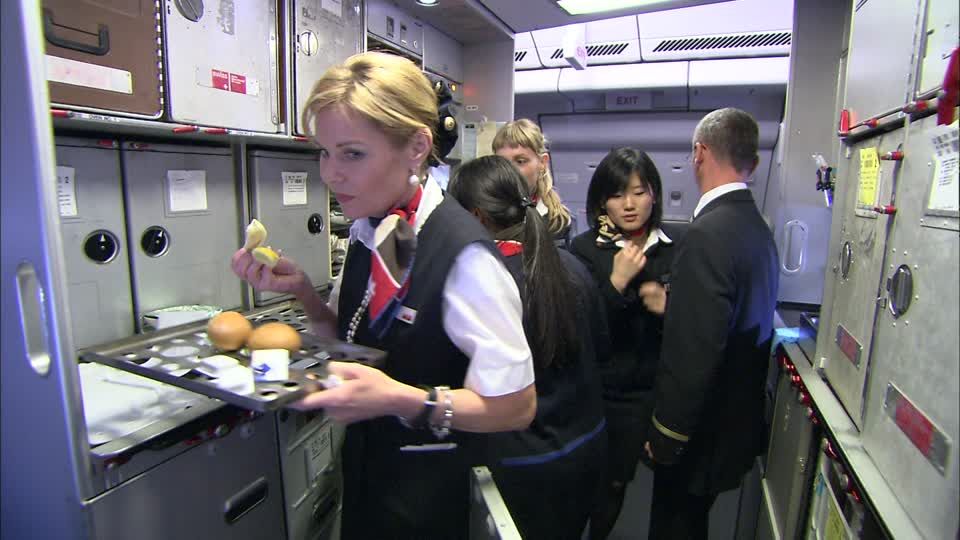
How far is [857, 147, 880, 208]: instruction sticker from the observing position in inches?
56.9

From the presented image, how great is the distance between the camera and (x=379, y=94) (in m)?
1.10

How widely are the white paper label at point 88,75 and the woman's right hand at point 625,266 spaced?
1.79m

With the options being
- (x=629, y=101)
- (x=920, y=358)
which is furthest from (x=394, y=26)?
(x=629, y=101)

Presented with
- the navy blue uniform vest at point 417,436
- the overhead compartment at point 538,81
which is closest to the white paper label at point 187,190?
the navy blue uniform vest at point 417,436

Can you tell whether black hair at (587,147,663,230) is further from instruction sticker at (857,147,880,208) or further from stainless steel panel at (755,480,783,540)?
stainless steel panel at (755,480,783,540)

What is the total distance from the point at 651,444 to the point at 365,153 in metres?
1.55

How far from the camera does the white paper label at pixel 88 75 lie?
1.23 metres

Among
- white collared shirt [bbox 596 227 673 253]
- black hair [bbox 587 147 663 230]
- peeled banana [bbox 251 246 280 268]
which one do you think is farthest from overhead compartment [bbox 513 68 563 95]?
peeled banana [bbox 251 246 280 268]

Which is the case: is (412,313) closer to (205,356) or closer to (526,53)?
(205,356)

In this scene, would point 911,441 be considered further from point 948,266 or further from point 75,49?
point 75,49

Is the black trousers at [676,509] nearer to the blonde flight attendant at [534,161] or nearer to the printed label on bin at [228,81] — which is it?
the blonde flight attendant at [534,161]

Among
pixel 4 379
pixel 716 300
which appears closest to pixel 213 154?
pixel 4 379

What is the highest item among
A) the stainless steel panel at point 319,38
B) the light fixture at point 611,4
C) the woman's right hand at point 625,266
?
the light fixture at point 611,4

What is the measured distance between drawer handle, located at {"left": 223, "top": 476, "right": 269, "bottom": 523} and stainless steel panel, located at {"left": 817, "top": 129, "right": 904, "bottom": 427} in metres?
1.58
